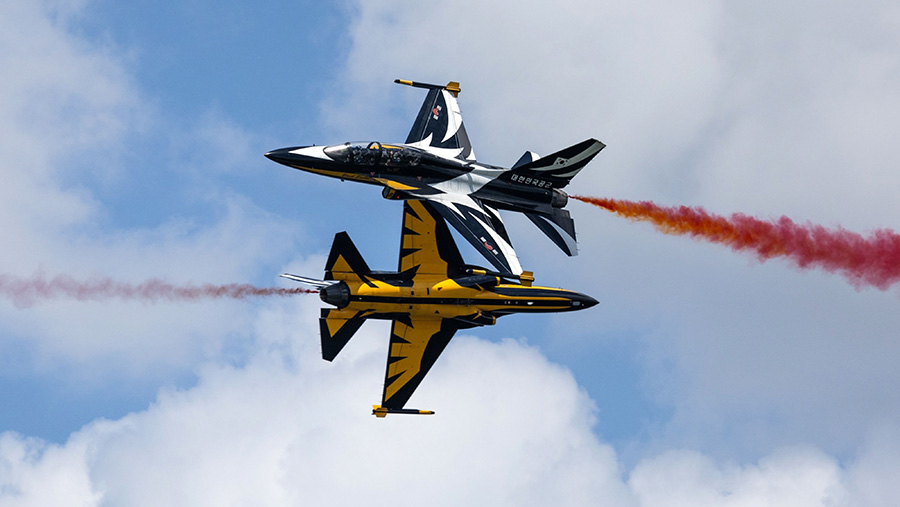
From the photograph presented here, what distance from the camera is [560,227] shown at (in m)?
89.6

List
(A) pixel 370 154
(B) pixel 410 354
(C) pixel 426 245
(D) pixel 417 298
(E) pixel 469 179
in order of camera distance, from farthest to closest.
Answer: (E) pixel 469 179 < (A) pixel 370 154 < (B) pixel 410 354 < (C) pixel 426 245 < (D) pixel 417 298

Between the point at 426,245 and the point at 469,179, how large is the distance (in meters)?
6.66

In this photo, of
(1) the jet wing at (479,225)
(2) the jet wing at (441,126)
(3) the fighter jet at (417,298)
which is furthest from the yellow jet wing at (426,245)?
(2) the jet wing at (441,126)

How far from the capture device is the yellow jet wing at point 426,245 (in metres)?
83.6

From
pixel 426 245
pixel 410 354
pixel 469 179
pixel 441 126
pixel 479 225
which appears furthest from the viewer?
pixel 441 126

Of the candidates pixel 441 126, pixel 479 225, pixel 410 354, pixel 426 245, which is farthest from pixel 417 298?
pixel 441 126

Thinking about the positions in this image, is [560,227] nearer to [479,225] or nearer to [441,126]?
[479,225]

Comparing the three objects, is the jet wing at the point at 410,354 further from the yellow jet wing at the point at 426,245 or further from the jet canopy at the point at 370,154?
the jet canopy at the point at 370,154

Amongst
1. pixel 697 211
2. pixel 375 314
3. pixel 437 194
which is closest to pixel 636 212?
pixel 697 211

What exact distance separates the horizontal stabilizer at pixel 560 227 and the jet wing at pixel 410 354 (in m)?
6.61

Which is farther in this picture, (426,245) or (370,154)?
(370,154)

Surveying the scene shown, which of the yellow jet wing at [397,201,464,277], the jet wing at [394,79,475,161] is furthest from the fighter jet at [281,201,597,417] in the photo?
the jet wing at [394,79,475,161]

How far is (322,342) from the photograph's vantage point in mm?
82375

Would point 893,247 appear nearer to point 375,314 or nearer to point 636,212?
point 636,212
